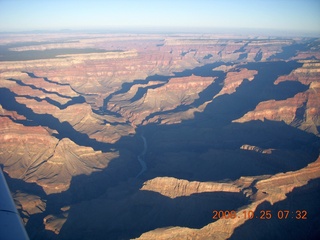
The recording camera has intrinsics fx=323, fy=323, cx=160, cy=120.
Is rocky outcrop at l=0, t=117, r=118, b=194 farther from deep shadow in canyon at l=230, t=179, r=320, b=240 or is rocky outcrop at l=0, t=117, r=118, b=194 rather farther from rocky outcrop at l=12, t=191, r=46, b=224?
deep shadow in canyon at l=230, t=179, r=320, b=240

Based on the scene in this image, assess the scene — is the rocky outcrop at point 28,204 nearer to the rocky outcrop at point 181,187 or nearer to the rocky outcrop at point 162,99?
the rocky outcrop at point 181,187

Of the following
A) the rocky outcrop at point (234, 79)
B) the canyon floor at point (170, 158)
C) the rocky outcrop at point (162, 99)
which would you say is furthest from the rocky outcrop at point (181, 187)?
the rocky outcrop at point (234, 79)

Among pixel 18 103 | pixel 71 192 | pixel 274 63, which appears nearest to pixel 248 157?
pixel 71 192

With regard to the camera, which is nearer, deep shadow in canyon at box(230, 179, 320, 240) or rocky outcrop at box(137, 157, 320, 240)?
rocky outcrop at box(137, 157, 320, 240)

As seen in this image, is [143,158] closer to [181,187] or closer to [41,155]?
[41,155]
